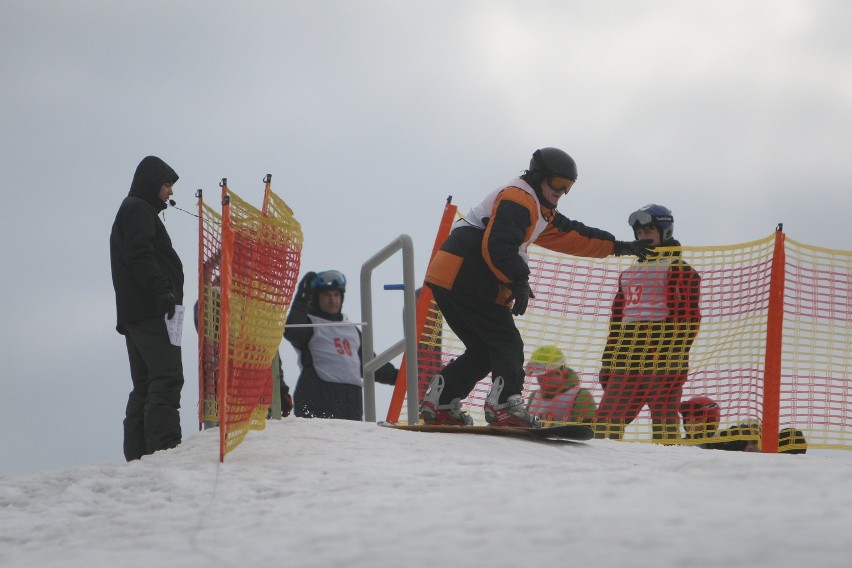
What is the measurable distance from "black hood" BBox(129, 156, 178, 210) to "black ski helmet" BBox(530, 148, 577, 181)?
2.09 meters

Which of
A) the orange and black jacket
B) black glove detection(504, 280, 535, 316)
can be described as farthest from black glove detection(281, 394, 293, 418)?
black glove detection(504, 280, 535, 316)

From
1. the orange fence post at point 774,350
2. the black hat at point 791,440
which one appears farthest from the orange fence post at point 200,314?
the black hat at point 791,440

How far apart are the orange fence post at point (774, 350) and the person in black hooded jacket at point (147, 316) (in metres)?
3.96

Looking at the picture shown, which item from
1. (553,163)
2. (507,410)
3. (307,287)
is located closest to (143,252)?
(507,410)

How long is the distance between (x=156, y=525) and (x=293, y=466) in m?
1.02

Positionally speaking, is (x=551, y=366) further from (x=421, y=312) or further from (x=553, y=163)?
(x=553, y=163)

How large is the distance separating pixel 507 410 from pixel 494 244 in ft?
3.01

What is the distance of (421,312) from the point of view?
346 inches

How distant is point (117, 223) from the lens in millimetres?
7023

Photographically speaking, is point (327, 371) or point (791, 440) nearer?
point (791, 440)

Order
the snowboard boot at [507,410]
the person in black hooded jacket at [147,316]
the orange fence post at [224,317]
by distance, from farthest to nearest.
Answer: the snowboard boot at [507,410] < the person in black hooded jacket at [147,316] < the orange fence post at [224,317]

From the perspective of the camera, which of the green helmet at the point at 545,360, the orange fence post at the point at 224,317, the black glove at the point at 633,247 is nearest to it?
the orange fence post at the point at 224,317

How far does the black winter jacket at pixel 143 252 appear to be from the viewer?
22.2ft

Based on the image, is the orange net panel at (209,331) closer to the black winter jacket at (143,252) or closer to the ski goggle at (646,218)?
the black winter jacket at (143,252)
